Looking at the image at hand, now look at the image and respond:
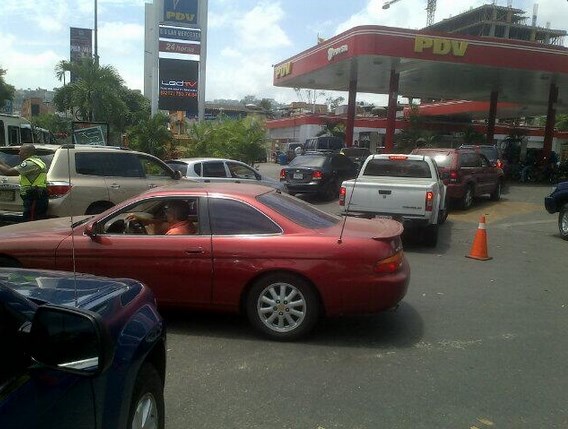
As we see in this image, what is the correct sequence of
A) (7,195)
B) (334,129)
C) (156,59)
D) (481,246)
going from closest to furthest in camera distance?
(481,246) < (7,195) < (156,59) < (334,129)

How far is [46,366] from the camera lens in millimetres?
1979

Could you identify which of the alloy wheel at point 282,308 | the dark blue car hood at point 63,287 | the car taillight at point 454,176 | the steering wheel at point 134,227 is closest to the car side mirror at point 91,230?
the steering wheel at point 134,227

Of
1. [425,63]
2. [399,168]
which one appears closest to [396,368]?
[399,168]

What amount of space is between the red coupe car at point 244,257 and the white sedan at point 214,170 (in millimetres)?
6725

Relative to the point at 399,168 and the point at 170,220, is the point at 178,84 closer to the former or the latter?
the point at 399,168

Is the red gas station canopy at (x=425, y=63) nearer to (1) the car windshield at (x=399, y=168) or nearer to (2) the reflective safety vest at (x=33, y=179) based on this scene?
(1) the car windshield at (x=399, y=168)

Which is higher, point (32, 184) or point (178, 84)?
A: point (178, 84)

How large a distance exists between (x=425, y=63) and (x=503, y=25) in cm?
10996

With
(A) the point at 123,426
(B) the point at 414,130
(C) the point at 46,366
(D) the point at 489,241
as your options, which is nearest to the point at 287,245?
(A) the point at 123,426

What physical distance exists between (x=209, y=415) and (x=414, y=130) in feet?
123

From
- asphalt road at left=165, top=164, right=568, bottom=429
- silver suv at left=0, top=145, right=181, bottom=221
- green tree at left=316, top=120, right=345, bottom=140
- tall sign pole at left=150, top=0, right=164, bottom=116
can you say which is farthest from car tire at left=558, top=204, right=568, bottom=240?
green tree at left=316, top=120, right=345, bottom=140

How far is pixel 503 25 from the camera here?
387 ft

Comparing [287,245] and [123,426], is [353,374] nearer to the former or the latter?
[287,245]

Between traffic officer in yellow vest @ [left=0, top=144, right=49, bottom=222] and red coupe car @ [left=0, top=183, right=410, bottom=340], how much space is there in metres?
2.96
